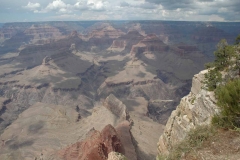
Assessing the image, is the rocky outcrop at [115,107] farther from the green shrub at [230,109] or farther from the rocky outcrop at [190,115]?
the green shrub at [230,109]

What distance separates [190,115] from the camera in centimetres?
2197

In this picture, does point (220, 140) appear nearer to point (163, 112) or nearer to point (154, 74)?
point (163, 112)

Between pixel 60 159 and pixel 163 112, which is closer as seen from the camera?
pixel 60 159

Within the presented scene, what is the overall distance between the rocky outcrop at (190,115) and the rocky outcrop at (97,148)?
30.8 ft

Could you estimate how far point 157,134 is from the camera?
6056 cm

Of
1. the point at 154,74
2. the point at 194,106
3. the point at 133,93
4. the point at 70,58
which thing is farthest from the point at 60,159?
the point at 70,58

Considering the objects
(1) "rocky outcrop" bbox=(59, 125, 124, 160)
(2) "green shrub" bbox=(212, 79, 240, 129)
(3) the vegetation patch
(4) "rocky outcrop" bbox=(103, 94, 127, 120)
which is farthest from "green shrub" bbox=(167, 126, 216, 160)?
(4) "rocky outcrop" bbox=(103, 94, 127, 120)

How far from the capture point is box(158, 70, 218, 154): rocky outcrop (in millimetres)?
18797

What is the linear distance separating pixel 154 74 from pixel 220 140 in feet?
470

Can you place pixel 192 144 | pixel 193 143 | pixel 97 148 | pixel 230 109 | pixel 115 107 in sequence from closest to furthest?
pixel 192 144 < pixel 193 143 < pixel 230 109 < pixel 97 148 < pixel 115 107

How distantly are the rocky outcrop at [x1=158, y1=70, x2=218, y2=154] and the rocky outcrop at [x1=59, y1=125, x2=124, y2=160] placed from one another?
938cm

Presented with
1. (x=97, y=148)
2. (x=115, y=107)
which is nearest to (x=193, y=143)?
(x=97, y=148)

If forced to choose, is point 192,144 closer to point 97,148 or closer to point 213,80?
point 213,80

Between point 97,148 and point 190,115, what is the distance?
51.4 ft
